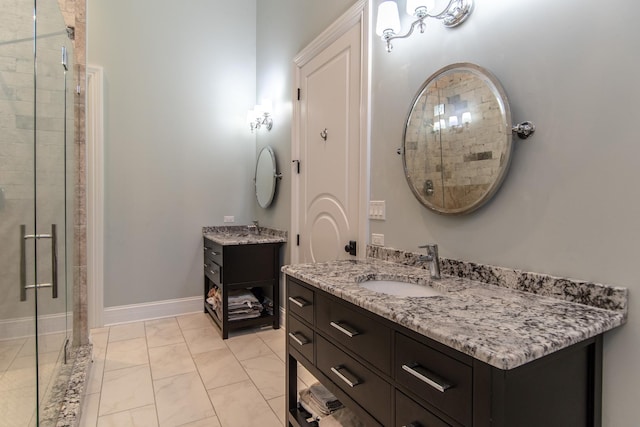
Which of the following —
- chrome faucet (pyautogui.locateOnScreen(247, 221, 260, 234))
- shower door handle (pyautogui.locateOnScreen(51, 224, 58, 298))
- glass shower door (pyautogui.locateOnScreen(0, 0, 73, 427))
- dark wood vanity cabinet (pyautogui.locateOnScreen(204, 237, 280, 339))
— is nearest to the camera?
glass shower door (pyautogui.locateOnScreen(0, 0, 73, 427))

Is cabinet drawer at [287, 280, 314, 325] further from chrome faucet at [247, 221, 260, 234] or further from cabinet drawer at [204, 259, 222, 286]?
chrome faucet at [247, 221, 260, 234]

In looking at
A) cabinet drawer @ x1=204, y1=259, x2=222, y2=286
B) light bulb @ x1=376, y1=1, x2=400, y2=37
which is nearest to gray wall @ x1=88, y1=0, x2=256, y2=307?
cabinet drawer @ x1=204, y1=259, x2=222, y2=286

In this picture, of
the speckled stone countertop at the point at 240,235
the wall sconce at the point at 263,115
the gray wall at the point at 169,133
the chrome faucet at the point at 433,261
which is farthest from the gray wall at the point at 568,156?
the gray wall at the point at 169,133

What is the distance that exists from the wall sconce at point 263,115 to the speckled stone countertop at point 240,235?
→ 3.71 feet

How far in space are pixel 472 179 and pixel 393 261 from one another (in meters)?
0.68

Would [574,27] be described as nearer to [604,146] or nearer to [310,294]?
[604,146]

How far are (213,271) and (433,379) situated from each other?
281cm

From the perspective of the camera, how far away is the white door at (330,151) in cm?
231

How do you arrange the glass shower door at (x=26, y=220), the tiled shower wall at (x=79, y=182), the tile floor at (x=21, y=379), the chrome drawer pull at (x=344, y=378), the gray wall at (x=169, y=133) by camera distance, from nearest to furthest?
the chrome drawer pull at (x=344, y=378) → the tile floor at (x=21, y=379) → the glass shower door at (x=26, y=220) → the tiled shower wall at (x=79, y=182) → the gray wall at (x=169, y=133)

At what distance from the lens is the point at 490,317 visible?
39.4 inches

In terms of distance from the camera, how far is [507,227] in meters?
1.36

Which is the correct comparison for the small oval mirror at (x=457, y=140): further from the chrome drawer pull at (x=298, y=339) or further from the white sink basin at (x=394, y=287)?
the chrome drawer pull at (x=298, y=339)

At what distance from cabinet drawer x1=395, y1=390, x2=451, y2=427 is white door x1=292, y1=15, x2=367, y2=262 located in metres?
1.23

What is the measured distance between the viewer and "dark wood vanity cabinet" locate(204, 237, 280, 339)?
3.06 metres
